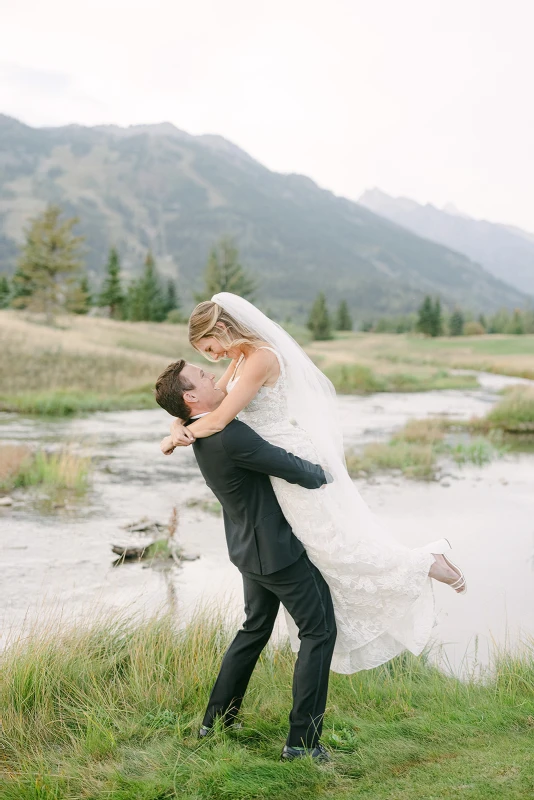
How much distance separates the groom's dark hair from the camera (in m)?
3.44

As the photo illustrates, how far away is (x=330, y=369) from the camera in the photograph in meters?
36.7

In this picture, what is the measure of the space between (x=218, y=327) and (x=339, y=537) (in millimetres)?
1207

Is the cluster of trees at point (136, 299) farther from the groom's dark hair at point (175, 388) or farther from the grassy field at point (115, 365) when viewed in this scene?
the groom's dark hair at point (175, 388)

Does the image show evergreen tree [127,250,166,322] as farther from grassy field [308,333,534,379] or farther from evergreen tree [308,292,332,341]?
grassy field [308,333,534,379]

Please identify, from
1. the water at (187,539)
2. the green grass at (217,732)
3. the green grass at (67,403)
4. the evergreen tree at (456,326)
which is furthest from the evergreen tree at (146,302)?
the green grass at (217,732)

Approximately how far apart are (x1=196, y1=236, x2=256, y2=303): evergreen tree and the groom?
6444 cm

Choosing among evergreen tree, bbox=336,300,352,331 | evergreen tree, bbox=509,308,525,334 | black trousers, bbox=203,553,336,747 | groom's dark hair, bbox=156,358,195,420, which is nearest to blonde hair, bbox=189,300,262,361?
groom's dark hair, bbox=156,358,195,420

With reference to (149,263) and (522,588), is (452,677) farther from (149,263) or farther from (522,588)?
(149,263)

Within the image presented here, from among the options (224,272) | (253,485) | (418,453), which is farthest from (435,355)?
(253,485)

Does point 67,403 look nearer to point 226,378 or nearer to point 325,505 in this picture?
point 226,378

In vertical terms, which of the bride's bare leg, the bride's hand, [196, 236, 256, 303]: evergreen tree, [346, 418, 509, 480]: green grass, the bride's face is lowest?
[346, 418, 509, 480]: green grass

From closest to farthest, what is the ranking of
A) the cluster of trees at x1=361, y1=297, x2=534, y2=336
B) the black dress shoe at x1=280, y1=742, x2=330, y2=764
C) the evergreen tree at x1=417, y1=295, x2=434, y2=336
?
1. the black dress shoe at x1=280, y1=742, x2=330, y2=764
2. the evergreen tree at x1=417, y1=295, x2=434, y2=336
3. the cluster of trees at x1=361, y1=297, x2=534, y2=336

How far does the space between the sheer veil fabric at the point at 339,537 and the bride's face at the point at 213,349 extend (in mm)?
157

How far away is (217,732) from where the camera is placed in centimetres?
379
